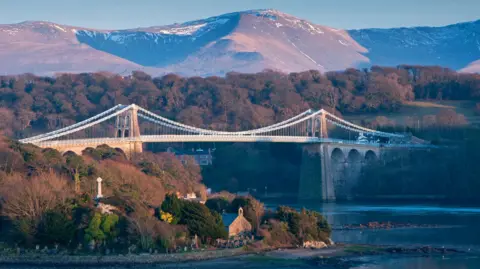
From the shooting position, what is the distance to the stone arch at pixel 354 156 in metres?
77.6

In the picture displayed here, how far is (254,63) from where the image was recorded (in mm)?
185000

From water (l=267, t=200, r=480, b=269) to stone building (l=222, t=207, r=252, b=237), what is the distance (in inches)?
164

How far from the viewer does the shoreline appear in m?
36.6

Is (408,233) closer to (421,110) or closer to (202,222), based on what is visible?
(202,222)

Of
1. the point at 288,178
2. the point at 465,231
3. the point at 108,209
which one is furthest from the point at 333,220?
the point at 288,178

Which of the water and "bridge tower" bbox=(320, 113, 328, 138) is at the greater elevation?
"bridge tower" bbox=(320, 113, 328, 138)

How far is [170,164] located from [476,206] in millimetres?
15378

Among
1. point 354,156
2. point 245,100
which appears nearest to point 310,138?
point 354,156

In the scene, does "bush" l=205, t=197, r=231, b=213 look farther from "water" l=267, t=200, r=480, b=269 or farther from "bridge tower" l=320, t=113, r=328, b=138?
"bridge tower" l=320, t=113, r=328, b=138

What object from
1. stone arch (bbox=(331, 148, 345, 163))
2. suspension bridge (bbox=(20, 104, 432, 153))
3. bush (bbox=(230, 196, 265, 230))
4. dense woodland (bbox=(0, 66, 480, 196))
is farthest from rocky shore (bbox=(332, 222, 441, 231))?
stone arch (bbox=(331, 148, 345, 163))

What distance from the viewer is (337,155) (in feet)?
254

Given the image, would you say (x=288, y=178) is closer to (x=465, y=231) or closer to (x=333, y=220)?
(x=333, y=220)

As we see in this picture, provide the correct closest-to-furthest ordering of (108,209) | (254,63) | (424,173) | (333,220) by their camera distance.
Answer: (108,209), (333,220), (424,173), (254,63)

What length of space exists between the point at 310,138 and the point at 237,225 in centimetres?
3534
